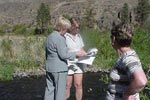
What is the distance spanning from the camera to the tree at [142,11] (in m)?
22.6

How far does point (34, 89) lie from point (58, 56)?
6017 mm

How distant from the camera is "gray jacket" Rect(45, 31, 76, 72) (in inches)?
220

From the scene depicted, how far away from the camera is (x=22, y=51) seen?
17719 mm

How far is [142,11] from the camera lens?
23094mm

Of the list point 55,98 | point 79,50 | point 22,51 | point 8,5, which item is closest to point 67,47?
point 79,50

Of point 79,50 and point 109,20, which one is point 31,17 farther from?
point 79,50

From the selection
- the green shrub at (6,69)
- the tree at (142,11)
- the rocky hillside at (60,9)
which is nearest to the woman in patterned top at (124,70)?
the green shrub at (6,69)

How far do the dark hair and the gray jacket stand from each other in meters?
2.15

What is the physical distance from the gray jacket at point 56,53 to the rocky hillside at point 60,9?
17500 millimetres

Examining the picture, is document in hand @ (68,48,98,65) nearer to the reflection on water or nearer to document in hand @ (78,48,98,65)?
document in hand @ (78,48,98,65)

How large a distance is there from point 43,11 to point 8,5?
5.95 m

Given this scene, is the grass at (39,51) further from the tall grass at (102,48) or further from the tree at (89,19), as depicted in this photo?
the tree at (89,19)

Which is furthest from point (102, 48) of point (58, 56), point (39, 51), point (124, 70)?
point (124, 70)

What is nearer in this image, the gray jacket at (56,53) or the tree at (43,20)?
the gray jacket at (56,53)
